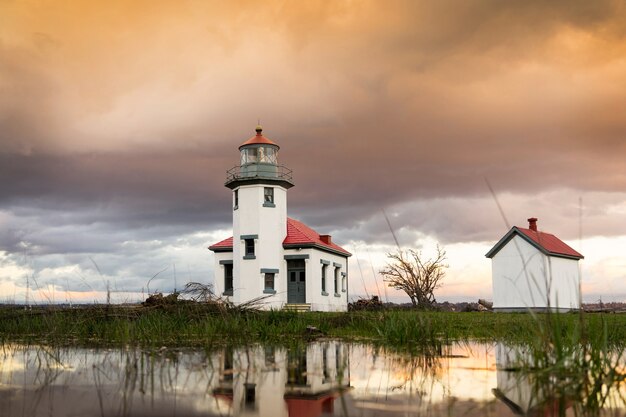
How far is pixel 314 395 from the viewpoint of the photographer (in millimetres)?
5113

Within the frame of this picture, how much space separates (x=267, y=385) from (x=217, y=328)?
6.57m

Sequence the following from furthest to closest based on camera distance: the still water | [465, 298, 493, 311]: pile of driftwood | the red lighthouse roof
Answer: [465, 298, 493, 311]: pile of driftwood, the red lighthouse roof, the still water

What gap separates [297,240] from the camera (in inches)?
1417

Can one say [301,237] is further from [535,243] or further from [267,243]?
[535,243]

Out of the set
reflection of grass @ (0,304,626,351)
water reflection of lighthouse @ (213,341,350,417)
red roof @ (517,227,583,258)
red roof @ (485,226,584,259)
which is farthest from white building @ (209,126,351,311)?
water reflection of lighthouse @ (213,341,350,417)

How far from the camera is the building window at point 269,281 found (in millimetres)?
34969

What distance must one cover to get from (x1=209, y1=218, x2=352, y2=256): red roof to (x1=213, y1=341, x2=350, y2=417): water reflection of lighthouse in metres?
26.7

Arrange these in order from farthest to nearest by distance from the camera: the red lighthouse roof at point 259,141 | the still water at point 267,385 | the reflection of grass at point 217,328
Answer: the red lighthouse roof at point 259,141 → the reflection of grass at point 217,328 → the still water at point 267,385

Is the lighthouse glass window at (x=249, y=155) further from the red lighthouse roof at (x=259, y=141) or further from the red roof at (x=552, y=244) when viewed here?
the red roof at (x=552, y=244)

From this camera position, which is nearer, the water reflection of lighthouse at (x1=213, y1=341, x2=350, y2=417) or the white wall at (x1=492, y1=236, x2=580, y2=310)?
the water reflection of lighthouse at (x1=213, y1=341, x2=350, y2=417)

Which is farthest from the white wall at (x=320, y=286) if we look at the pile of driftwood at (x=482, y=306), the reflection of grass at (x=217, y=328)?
the reflection of grass at (x=217, y=328)

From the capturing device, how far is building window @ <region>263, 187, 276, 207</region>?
34750 mm

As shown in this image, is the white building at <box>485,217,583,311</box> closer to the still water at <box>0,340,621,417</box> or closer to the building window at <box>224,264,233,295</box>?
the building window at <box>224,264,233,295</box>

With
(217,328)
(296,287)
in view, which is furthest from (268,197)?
(217,328)
